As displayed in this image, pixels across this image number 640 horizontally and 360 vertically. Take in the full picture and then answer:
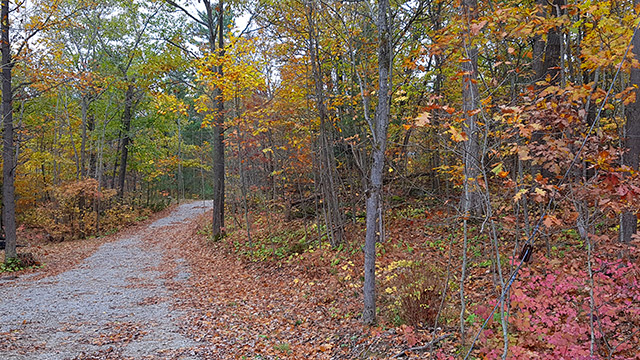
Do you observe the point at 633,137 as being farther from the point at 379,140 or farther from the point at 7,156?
the point at 7,156

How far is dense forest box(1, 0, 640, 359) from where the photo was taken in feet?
12.6

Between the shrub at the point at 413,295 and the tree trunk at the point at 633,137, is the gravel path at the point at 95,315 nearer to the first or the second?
the shrub at the point at 413,295

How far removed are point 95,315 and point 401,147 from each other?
8.32 m

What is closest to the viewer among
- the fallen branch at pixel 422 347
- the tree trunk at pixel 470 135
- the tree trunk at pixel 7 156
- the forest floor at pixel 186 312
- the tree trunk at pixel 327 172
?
the tree trunk at pixel 470 135

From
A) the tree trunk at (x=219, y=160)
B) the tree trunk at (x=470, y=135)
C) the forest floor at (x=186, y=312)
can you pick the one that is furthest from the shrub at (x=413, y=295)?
the tree trunk at (x=219, y=160)

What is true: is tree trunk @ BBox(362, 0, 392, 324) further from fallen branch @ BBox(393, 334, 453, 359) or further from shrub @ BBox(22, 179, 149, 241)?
shrub @ BBox(22, 179, 149, 241)

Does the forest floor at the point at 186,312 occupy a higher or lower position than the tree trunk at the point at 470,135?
lower

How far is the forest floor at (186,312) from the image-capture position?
5.48 m

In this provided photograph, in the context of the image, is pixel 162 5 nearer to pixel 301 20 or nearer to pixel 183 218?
pixel 301 20

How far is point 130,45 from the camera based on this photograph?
20.8 m

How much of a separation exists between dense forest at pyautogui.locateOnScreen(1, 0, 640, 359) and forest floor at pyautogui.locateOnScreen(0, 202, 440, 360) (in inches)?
18.0

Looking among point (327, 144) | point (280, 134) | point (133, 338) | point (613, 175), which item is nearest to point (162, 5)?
point (280, 134)

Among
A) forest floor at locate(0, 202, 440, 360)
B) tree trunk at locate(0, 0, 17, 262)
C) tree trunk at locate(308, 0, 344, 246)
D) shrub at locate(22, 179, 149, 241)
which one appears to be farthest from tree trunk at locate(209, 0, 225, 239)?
shrub at locate(22, 179, 149, 241)

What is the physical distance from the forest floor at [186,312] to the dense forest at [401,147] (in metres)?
0.46
